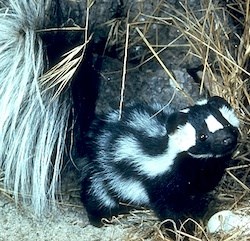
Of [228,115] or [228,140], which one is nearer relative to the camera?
[228,140]

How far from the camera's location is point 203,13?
4.27 m

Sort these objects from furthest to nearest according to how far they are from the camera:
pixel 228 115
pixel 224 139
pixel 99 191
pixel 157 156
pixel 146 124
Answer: pixel 99 191, pixel 146 124, pixel 157 156, pixel 228 115, pixel 224 139

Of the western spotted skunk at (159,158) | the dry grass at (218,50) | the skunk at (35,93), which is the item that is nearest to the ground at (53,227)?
the western spotted skunk at (159,158)

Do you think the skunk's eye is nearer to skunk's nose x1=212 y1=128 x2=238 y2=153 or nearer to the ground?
skunk's nose x1=212 y1=128 x2=238 y2=153

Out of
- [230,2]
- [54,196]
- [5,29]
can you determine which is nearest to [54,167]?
[54,196]

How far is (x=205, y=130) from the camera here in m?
3.57

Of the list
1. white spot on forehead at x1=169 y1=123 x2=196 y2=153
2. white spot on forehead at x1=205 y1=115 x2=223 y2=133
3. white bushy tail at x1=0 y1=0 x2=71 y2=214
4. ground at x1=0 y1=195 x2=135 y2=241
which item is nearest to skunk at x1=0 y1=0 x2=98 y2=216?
white bushy tail at x1=0 y1=0 x2=71 y2=214

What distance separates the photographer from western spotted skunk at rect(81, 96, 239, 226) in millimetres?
3598

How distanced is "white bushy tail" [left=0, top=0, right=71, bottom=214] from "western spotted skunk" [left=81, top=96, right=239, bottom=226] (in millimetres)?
242

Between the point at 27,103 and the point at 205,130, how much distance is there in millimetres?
765

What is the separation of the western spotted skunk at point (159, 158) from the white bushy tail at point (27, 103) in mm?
242

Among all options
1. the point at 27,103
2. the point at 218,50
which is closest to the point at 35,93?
the point at 27,103

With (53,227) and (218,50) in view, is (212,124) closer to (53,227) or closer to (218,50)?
(218,50)

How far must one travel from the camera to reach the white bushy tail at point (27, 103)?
3736 mm
